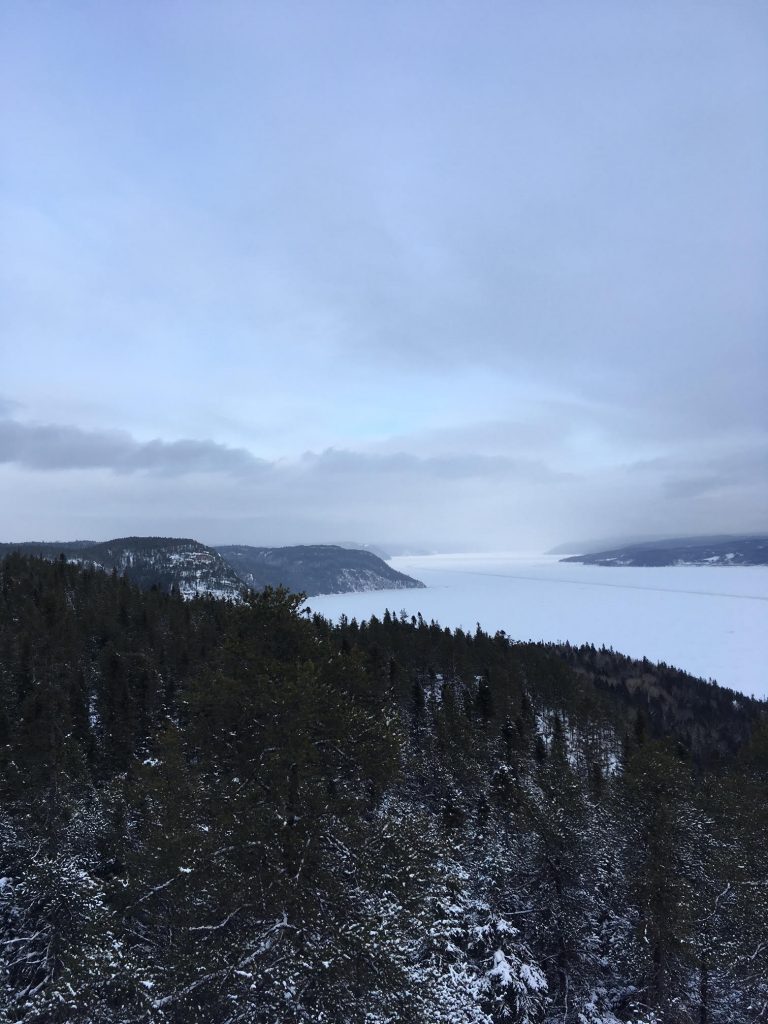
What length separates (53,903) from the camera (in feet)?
78.1

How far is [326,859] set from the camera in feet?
47.8

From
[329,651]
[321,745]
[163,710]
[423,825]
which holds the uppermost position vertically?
[329,651]

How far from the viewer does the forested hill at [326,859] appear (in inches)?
534

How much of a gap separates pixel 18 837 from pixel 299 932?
30127mm

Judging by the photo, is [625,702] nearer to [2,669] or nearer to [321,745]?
[2,669]

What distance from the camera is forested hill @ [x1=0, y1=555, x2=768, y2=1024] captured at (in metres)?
13.6

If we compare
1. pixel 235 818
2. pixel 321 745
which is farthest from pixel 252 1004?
pixel 321 745

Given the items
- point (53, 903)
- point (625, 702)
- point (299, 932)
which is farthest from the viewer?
point (625, 702)

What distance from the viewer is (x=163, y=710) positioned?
67688 millimetres

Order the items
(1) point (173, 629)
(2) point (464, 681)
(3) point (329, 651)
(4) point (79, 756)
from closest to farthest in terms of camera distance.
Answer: (3) point (329, 651), (4) point (79, 756), (1) point (173, 629), (2) point (464, 681)

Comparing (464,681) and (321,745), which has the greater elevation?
(321,745)

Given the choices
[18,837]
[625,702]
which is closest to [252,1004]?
[18,837]

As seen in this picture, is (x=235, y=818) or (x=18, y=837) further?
(x=18, y=837)

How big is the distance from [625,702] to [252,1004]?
146 metres
